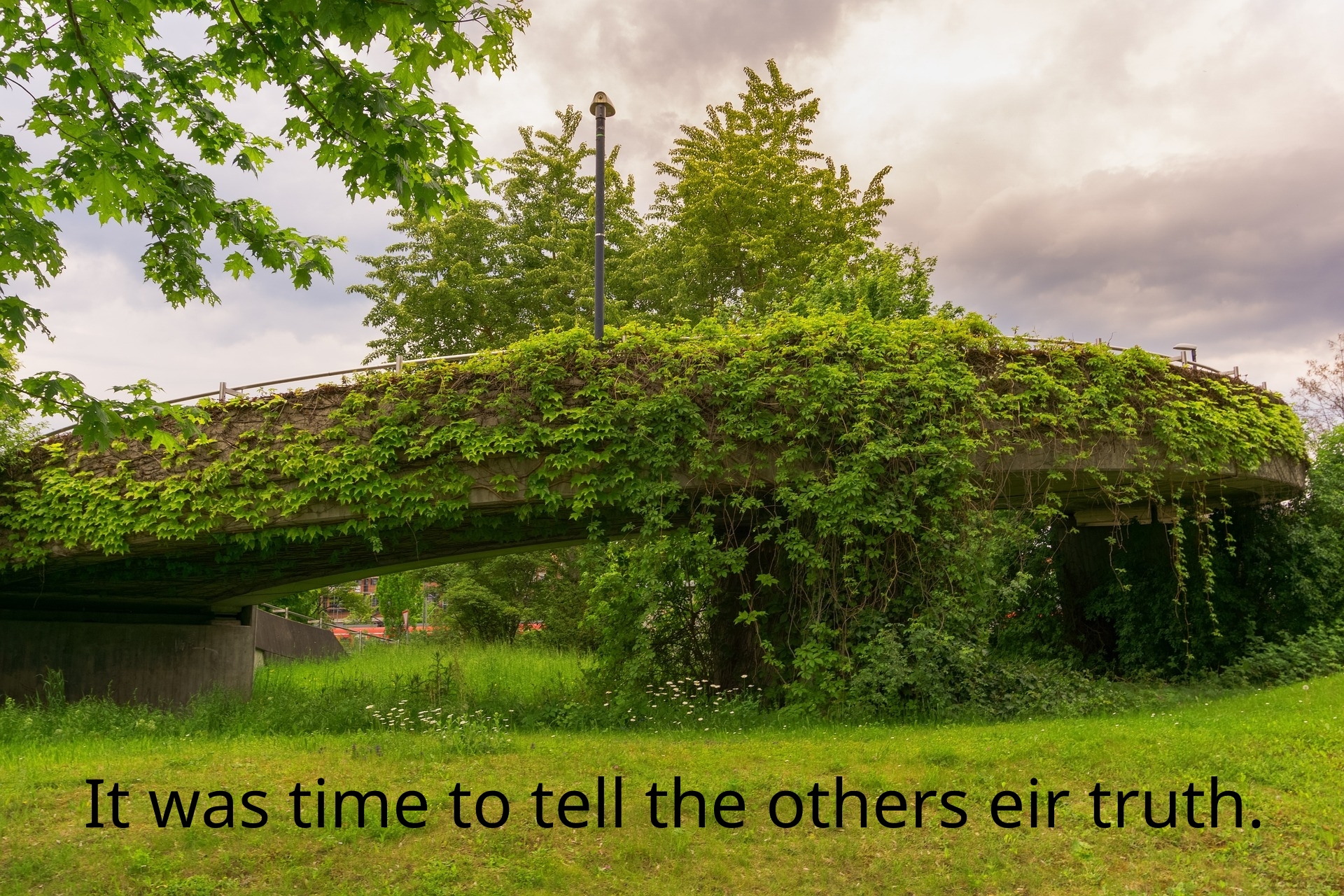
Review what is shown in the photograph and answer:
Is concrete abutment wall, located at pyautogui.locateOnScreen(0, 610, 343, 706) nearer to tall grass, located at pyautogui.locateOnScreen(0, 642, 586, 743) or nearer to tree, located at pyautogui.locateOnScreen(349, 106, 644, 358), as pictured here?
tall grass, located at pyautogui.locateOnScreen(0, 642, 586, 743)

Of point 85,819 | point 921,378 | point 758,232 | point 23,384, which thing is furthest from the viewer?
point 758,232

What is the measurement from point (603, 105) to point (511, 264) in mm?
15230

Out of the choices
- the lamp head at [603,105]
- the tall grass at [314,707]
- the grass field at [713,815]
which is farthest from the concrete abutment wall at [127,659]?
the lamp head at [603,105]

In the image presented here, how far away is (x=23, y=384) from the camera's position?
5711 millimetres

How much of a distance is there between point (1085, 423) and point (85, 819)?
11439 mm

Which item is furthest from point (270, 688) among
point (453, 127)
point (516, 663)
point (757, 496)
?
point (453, 127)

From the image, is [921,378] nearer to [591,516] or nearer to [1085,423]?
[1085,423]

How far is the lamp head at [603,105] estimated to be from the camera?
13.3 meters

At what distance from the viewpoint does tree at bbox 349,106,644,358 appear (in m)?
26.8

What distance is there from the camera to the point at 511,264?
28.0 metres

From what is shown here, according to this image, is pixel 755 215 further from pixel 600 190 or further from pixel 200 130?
pixel 200 130

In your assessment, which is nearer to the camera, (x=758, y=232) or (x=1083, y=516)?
(x=1083, y=516)

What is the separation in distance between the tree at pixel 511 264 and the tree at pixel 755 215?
72.2 inches

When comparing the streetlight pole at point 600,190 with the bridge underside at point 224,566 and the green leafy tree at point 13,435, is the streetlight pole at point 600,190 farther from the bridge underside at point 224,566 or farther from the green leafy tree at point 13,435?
the green leafy tree at point 13,435
